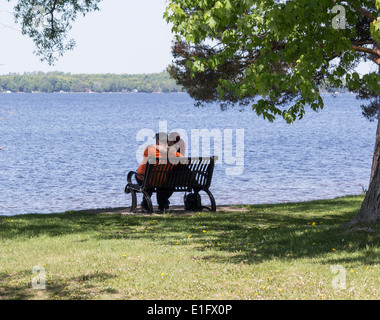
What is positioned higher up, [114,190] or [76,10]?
[76,10]

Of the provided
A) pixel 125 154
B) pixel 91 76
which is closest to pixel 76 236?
pixel 125 154

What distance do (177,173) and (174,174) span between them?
6 centimetres


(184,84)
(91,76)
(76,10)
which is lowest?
(184,84)

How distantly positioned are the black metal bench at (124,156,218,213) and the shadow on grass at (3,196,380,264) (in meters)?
0.54

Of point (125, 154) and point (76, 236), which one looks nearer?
point (76, 236)

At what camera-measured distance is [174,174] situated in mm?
10125

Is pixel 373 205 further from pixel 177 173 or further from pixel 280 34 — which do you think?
pixel 177 173

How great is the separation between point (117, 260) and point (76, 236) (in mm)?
1904

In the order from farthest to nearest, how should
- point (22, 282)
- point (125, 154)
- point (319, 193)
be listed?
point (125, 154), point (319, 193), point (22, 282)

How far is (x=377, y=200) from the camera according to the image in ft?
23.9

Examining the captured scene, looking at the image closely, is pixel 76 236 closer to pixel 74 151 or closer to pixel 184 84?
pixel 184 84

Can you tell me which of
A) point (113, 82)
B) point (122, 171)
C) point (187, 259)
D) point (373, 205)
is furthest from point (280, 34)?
point (113, 82)

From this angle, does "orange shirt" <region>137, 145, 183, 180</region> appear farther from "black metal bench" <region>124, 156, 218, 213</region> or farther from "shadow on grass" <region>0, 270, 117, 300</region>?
"shadow on grass" <region>0, 270, 117, 300</region>

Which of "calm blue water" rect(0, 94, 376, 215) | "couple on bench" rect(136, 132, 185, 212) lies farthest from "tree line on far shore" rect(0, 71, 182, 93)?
"couple on bench" rect(136, 132, 185, 212)
